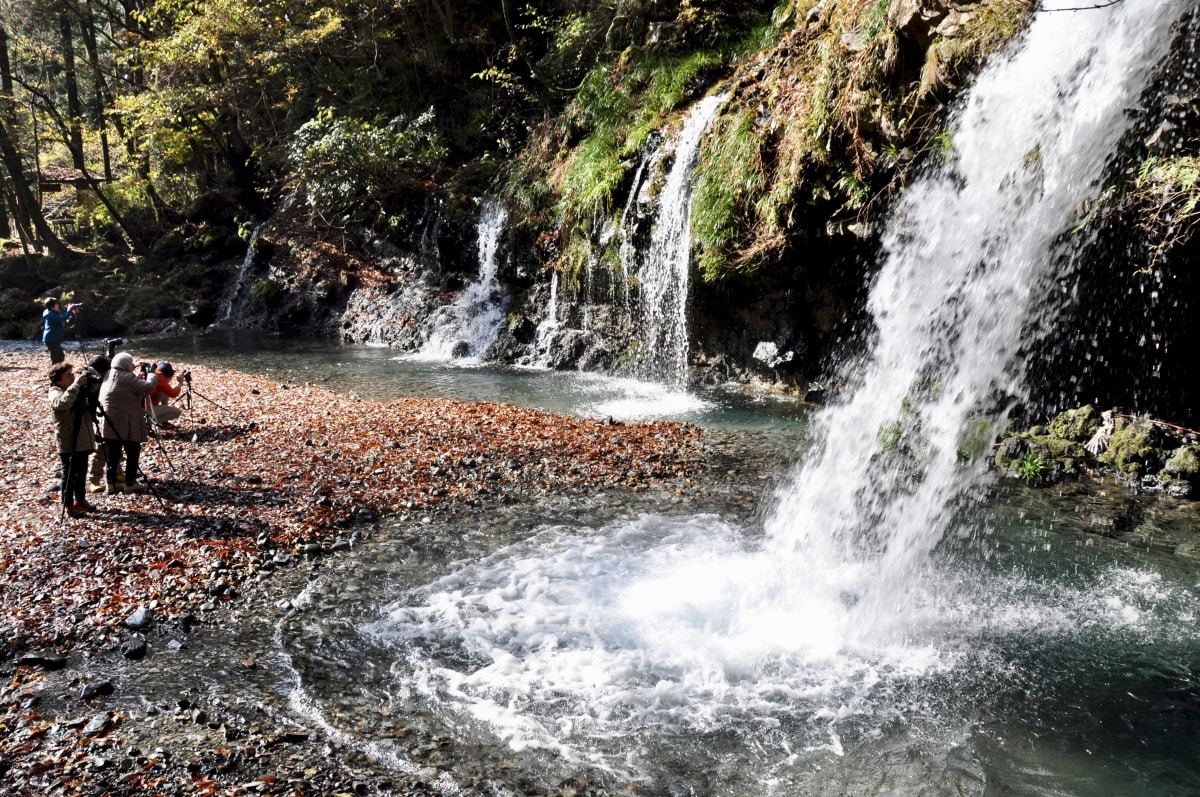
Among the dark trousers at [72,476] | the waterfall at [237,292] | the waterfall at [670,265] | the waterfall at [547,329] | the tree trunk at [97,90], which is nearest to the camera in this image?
the dark trousers at [72,476]

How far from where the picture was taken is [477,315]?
2006cm

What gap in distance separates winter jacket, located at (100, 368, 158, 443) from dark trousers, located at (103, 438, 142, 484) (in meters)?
0.09

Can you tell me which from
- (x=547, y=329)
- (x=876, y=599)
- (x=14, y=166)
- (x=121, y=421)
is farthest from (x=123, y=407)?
(x=14, y=166)

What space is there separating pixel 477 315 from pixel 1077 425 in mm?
14598

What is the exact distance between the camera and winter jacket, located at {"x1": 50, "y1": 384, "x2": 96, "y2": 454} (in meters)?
7.17

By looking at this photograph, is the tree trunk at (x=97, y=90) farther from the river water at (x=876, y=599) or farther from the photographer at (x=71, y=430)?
the river water at (x=876, y=599)

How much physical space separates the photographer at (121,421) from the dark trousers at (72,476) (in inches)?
24.4

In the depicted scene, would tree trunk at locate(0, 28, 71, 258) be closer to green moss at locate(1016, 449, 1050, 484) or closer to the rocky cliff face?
the rocky cliff face

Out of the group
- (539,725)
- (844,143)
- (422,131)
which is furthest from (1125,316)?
(422,131)

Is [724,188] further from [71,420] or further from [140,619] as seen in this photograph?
[140,619]

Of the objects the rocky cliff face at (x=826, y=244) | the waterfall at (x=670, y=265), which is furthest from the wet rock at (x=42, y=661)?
the waterfall at (x=670, y=265)

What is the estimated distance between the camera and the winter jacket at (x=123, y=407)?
8.16m

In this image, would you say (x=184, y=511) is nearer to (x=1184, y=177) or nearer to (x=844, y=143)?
(x=844, y=143)

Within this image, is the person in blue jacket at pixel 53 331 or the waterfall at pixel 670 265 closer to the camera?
the waterfall at pixel 670 265
